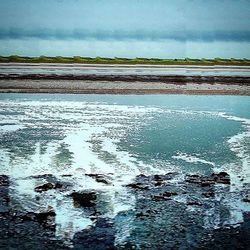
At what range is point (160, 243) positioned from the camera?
6797 millimetres

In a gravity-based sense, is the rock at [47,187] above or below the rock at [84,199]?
above

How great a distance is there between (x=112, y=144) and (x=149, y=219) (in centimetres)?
620

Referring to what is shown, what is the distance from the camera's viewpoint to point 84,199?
28.9 feet

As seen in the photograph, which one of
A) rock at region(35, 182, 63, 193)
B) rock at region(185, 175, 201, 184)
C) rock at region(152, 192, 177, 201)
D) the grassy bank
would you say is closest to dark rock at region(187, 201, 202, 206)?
rock at region(152, 192, 177, 201)

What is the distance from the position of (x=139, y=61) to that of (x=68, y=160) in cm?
4943

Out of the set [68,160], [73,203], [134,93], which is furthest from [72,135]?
[134,93]

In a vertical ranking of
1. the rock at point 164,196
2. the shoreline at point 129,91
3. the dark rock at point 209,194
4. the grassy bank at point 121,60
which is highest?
the grassy bank at point 121,60

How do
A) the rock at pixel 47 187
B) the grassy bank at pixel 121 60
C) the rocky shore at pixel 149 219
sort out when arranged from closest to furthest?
the rocky shore at pixel 149 219, the rock at pixel 47 187, the grassy bank at pixel 121 60

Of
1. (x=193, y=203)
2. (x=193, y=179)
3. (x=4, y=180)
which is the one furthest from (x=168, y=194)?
(x=4, y=180)

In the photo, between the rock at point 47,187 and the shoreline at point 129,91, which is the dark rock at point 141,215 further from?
the shoreline at point 129,91

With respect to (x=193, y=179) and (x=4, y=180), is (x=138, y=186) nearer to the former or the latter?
(x=193, y=179)

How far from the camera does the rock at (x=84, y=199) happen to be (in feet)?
28.0

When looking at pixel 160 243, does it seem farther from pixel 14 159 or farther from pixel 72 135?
pixel 72 135

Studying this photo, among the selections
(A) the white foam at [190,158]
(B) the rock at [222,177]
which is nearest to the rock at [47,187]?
(B) the rock at [222,177]
